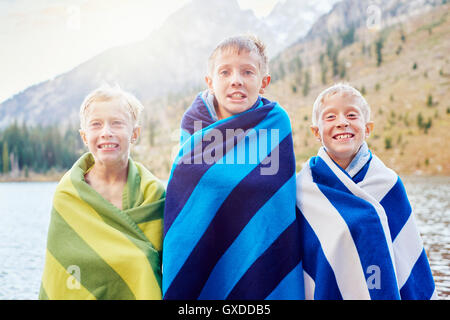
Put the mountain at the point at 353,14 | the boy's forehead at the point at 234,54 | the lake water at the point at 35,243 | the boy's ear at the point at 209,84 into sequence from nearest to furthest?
the boy's forehead at the point at 234,54
the boy's ear at the point at 209,84
the lake water at the point at 35,243
the mountain at the point at 353,14

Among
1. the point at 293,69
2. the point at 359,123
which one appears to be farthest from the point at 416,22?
the point at 359,123

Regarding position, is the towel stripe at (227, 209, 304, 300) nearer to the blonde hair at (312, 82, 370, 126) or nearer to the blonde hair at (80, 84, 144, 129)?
A: the blonde hair at (312, 82, 370, 126)

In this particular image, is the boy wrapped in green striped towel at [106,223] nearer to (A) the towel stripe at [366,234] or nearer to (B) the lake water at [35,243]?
(A) the towel stripe at [366,234]

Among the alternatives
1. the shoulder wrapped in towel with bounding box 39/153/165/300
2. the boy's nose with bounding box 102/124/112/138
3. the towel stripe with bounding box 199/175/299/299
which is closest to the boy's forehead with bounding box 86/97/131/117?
the boy's nose with bounding box 102/124/112/138

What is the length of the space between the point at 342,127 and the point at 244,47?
867 mm

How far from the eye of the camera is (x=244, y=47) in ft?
8.67

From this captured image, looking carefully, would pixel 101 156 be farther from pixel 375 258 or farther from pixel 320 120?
pixel 375 258

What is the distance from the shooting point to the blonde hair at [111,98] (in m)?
2.63

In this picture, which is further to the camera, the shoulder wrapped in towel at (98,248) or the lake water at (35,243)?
the lake water at (35,243)

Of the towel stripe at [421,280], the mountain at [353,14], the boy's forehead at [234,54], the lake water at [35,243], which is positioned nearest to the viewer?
the towel stripe at [421,280]

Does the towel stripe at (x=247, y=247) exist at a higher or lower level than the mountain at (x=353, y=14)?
lower

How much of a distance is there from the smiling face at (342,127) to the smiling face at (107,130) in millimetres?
1381

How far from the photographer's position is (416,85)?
68.7m

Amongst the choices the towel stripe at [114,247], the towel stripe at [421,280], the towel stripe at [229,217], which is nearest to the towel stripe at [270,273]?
the towel stripe at [229,217]
